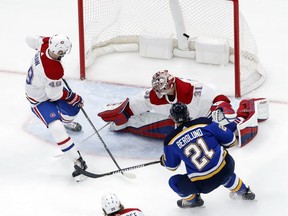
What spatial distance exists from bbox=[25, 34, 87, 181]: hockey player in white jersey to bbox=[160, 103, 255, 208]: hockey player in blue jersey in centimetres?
68

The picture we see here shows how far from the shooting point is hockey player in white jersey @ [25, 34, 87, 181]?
16.0 ft

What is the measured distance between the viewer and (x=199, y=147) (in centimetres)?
437

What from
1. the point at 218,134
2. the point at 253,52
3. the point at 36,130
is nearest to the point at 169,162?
the point at 218,134

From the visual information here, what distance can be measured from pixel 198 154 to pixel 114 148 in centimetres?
101

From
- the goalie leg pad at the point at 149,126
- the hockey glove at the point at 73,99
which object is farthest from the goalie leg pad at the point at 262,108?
the hockey glove at the point at 73,99

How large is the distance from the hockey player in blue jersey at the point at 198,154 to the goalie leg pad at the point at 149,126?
710 millimetres

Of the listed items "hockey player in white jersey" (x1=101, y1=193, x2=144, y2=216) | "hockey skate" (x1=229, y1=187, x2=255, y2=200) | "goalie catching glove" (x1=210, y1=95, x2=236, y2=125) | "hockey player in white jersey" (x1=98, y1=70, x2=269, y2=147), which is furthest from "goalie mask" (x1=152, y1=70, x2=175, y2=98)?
"hockey player in white jersey" (x1=101, y1=193, x2=144, y2=216)

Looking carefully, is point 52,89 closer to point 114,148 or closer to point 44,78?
point 44,78

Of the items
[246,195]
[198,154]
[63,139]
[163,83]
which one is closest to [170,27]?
[163,83]

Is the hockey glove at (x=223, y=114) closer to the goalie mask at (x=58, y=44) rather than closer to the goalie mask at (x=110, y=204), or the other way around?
the goalie mask at (x=58, y=44)

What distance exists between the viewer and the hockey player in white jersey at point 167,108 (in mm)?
4938

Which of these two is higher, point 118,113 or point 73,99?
point 73,99

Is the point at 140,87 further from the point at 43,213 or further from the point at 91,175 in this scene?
the point at 43,213

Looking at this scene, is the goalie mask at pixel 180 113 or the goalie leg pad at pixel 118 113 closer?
the goalie mask at pixel 180 113
